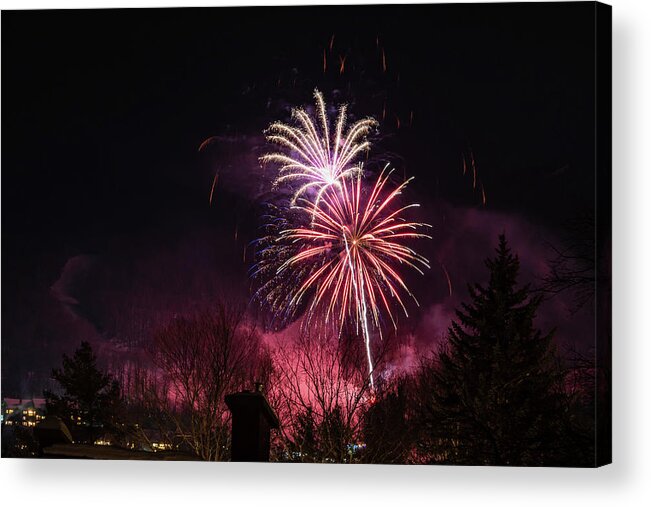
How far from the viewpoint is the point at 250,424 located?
35.5ft

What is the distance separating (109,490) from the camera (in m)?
10.9

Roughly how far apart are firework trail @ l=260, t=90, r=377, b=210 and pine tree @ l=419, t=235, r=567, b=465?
131cm

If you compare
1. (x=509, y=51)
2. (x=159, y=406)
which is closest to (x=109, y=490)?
(x=159, y=406)

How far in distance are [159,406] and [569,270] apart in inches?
130

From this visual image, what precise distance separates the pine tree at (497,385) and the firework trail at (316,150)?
131cm

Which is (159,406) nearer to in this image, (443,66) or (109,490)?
(109,490)

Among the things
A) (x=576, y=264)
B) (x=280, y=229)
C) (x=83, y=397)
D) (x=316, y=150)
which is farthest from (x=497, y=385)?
(x=83, y=397)

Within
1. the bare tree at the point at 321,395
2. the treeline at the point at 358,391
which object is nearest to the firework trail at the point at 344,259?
the bare tree at the point at 321,395

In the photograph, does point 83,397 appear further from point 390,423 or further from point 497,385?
point 497,385

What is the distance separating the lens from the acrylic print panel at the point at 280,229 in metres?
10.9

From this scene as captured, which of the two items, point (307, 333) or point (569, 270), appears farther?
point (307, 333)

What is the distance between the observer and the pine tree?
35.2ft

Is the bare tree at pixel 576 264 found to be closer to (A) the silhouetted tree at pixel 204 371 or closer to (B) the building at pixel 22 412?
(A) the silhouetted tree at pixel 204 371

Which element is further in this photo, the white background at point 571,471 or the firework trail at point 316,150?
the firework trail at point 316,150
